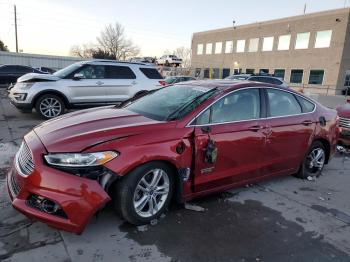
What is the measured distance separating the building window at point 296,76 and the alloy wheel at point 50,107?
3542 cm

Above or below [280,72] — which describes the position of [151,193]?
below

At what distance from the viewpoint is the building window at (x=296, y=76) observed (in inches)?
1521

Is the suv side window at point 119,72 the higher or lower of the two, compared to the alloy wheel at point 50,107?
higher

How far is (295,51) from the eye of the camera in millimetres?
39031

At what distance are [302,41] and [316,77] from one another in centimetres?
490

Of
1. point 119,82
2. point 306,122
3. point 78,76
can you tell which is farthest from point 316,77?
point 306,122

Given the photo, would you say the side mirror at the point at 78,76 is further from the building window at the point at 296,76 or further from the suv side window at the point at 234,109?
the building window at the point at 296,76

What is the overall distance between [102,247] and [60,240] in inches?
16.9

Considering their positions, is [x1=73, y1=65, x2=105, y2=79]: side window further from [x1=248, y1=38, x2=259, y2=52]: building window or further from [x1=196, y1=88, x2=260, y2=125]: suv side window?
[x1=248, y1=38, x2=259, y2=52]: building window

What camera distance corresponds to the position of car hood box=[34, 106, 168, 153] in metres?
3.06

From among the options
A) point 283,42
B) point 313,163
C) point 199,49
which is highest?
point 283,42

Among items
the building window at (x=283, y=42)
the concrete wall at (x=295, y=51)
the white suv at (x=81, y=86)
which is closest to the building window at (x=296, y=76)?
the concrete wall at (x=295, y=51)

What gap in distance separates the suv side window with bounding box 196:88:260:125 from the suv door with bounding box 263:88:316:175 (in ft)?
0.83

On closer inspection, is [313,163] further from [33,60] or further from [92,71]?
[33,60]
